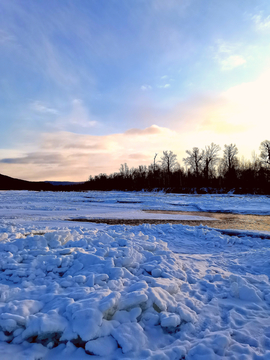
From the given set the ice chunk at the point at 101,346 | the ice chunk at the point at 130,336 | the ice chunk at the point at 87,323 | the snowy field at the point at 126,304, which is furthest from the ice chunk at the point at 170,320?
the ice chunk at the point at 87,323

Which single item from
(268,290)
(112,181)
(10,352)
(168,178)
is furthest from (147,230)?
(112,181)

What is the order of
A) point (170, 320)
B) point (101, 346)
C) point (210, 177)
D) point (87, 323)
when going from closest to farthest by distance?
1. point (101, 346)
2. point (87, 323)
3. point (170, 320)
4. point (210, 177)

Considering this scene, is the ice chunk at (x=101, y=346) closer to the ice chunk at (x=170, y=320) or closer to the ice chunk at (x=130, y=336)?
the ice chunk at (x=130, y=336)

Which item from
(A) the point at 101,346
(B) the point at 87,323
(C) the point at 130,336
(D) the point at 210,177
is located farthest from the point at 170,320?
(D) the point at 210,177

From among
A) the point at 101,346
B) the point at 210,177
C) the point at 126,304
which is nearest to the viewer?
the point at 101,346

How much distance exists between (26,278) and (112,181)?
7423 cm

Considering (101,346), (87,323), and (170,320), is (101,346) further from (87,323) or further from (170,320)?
(170,320)

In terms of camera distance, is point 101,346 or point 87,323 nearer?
point 101,346

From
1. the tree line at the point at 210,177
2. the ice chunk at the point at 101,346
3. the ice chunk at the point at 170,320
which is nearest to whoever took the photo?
the ice chunk at the point at 101,346

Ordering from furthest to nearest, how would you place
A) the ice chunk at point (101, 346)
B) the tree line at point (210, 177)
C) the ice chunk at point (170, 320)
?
1. the tree line at point (210, 177)
2. the ice chunk at point (170, 320)
3. the ice chunk at point (101, 346)

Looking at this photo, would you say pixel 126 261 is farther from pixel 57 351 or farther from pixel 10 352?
pixel 10 352

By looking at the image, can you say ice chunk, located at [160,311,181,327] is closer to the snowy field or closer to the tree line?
the snowy field

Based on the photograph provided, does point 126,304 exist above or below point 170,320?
above

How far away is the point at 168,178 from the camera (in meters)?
55.8
